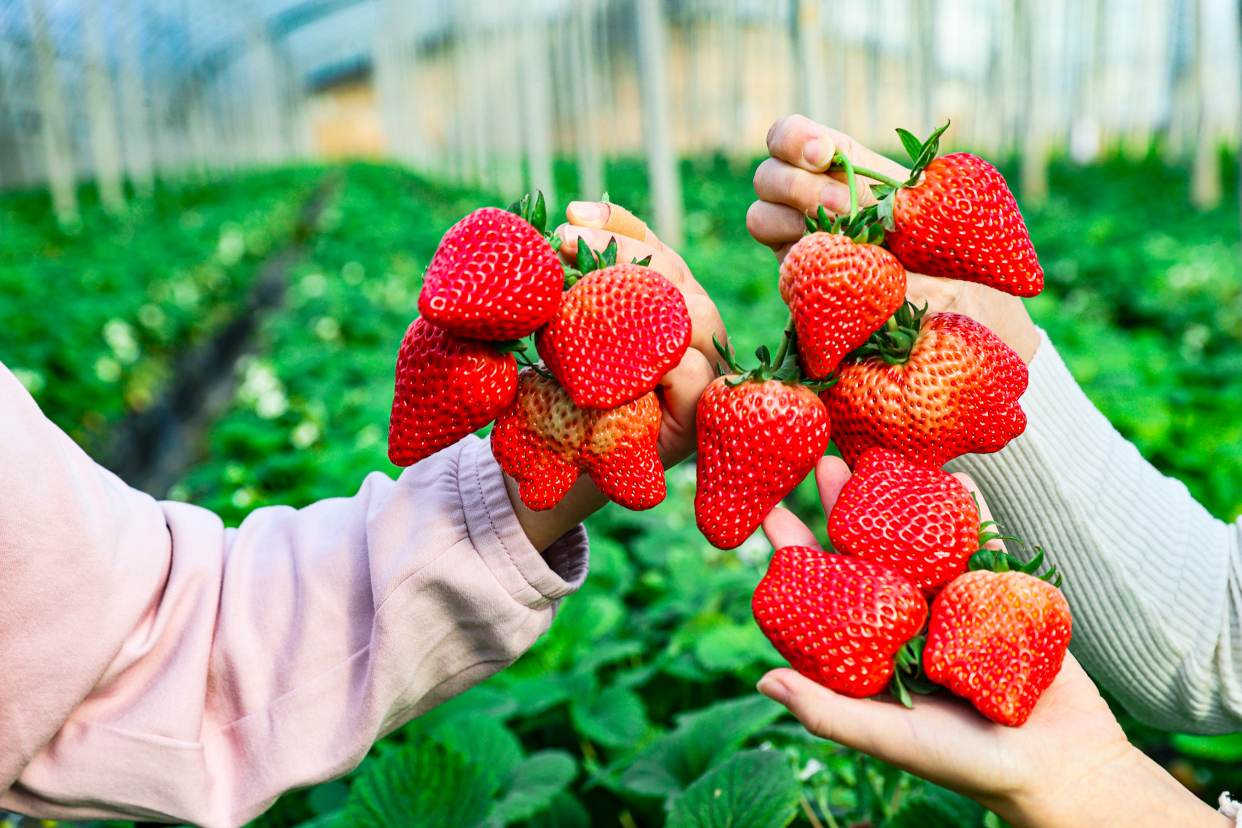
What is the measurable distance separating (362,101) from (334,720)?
60667 millimetres

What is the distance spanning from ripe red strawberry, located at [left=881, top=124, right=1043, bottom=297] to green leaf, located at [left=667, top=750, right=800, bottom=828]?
677mm

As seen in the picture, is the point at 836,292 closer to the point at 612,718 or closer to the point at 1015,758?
the point at 1015,758

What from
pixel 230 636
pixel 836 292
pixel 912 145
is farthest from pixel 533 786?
pixel 912 145

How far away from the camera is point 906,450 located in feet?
2.87

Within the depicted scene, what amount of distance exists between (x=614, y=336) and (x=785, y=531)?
257mm

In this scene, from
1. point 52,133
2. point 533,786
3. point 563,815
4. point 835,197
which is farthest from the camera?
point 52,133

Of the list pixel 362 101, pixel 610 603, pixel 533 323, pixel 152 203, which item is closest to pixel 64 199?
pixel 152 203

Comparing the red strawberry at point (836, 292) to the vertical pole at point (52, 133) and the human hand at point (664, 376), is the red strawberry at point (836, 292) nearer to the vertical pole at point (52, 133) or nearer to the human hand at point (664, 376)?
the human hand at point (664, 376)

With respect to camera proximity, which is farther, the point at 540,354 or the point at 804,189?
the point at 804,189

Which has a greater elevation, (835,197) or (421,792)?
(835,197)

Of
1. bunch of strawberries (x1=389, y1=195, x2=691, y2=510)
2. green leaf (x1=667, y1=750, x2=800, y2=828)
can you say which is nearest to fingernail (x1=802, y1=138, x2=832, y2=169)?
bunch of strawberries (x1=389, y1=195, x2=691, y2=510)

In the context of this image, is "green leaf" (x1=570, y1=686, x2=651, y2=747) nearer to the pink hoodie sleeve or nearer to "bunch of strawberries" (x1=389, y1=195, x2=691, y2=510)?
the pink hoodie sleeve

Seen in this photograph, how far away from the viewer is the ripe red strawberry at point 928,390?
33.4 inches

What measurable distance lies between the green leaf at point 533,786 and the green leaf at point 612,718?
99 mm
